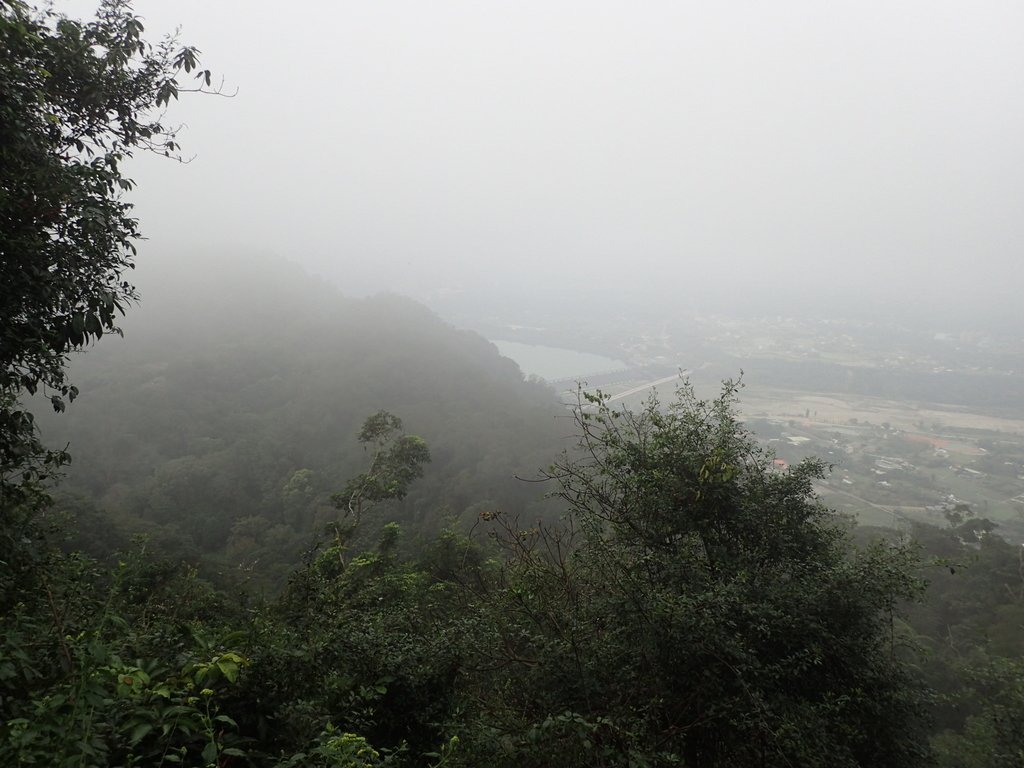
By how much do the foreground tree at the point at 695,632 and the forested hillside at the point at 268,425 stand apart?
1316 cm

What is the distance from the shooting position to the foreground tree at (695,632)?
3.96 metres

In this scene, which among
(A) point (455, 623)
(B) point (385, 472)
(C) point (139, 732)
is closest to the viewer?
(C) point (139, 732)

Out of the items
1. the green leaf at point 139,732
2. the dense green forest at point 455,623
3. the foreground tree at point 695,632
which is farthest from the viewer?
the foreground tree at point 695,632

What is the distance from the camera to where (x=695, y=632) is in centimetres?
424

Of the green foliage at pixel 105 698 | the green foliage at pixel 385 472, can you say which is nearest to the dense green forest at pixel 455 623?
the green foliage at pixel 105 698

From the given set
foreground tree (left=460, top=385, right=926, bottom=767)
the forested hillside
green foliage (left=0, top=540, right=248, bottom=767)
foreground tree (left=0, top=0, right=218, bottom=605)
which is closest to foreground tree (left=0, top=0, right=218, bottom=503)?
foreground tree (left=0, top=0, right=218, bottom=605)

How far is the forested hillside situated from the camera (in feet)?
90.9

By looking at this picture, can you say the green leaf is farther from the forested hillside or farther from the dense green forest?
the forested hillside

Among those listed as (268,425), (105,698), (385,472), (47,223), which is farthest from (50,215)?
(268,425)

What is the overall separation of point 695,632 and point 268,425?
148 feet

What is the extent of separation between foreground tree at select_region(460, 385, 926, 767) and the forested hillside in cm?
1316

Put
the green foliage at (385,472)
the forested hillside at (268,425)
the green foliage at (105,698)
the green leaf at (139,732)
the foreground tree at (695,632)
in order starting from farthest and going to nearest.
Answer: the forested hillside at (268,425) → the green foliage at (385,472) → the foreground tree at (695,632) → the green leaf at (139,732) → the green foliage at (105,698)

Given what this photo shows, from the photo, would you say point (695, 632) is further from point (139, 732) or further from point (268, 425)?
point (268, 425)

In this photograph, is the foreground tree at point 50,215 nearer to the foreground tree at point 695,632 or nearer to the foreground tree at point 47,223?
the foreground tree at point 47,223
